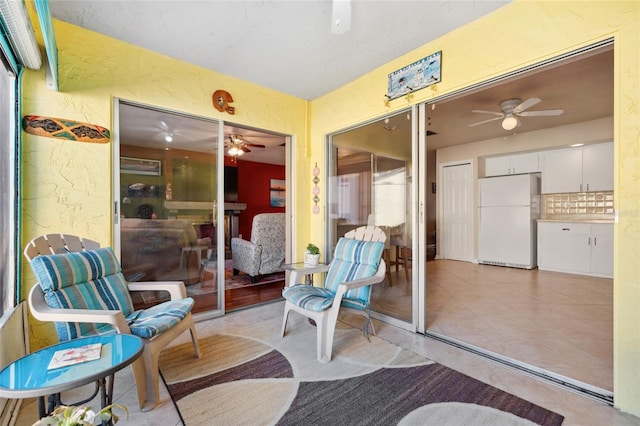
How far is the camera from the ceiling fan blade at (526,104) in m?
3.47

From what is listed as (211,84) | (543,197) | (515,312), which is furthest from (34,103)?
(543,197)

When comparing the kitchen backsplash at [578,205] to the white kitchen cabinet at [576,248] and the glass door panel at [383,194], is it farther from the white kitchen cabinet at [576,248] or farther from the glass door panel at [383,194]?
the glass door panel at [383,194]

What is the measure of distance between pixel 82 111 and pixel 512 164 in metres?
7.00

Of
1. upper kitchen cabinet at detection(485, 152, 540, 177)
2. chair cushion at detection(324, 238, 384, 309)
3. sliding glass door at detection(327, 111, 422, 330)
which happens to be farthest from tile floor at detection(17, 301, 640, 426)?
upper kitchen cabinet at detection(485, 152, 540, 177)

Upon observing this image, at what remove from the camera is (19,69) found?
6.90ft

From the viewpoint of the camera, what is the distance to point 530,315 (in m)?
3.16

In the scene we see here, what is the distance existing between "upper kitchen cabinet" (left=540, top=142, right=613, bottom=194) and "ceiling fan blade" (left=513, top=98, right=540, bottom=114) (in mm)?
2268

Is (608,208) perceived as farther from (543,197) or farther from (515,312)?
(515,312)

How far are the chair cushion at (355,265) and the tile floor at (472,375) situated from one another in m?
0.46

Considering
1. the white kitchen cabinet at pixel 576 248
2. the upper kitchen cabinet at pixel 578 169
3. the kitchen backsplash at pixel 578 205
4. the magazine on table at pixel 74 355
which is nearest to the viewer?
the magazine on table at pixel 74 355

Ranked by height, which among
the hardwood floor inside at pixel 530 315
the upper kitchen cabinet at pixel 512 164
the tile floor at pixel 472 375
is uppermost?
the upper kitchen cabinet at pixel 512 164

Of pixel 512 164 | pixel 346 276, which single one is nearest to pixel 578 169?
pixel 512 164

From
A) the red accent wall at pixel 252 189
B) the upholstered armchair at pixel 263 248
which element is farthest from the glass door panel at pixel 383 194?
the red accent wall at pixel 252 189

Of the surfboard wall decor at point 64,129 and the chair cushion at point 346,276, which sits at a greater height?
the surfboard wall decor at point 64,129
